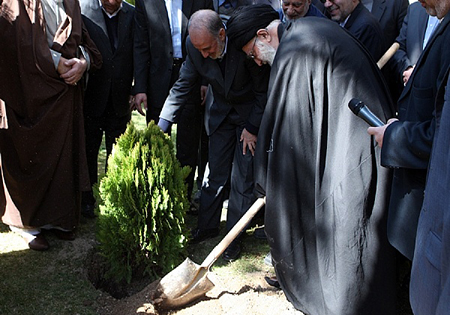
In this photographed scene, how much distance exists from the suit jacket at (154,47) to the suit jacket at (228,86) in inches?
28.3

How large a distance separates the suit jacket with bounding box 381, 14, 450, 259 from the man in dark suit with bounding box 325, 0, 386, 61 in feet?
5.20

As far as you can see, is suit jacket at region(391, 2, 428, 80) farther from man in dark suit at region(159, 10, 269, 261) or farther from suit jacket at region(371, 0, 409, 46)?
man in dark suit at region(159, 10, 269, 261)

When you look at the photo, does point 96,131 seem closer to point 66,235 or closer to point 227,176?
point 66,235

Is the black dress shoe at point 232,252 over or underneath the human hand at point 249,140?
underneath

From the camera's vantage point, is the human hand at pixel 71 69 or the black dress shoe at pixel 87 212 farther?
the black dress shoe at pixel 87 212

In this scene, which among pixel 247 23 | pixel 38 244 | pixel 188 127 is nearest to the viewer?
pixel 247 23

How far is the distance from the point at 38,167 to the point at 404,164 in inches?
120

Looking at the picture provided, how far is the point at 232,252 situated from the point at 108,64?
2170 millimetres

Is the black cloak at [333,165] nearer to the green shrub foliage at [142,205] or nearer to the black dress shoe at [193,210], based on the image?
the green shrub foliage at [142,205]

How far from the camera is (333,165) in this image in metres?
3.09

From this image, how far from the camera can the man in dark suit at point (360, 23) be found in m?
4.18

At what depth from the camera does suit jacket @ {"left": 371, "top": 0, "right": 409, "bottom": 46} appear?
5090 millimetres

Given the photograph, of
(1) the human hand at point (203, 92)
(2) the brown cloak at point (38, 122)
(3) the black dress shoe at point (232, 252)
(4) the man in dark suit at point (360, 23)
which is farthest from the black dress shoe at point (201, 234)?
(4) the man in dark suit at point (360, 23)

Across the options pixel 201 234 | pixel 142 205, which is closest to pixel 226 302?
pixel 142 205
